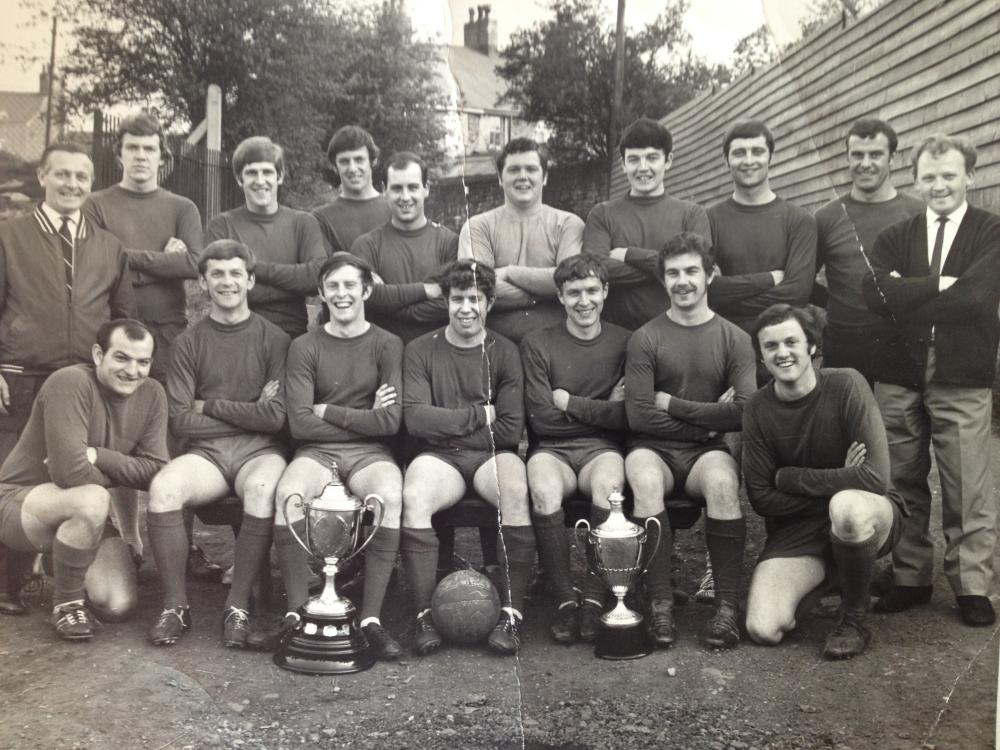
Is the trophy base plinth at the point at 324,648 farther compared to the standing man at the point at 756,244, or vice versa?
the standing man at the point at 756,244

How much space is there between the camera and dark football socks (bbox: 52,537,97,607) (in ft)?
11.5

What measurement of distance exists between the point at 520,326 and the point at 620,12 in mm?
1243

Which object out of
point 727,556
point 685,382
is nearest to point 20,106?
point 685,382

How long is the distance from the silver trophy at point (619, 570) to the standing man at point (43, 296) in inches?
77.4

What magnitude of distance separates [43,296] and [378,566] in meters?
1.56

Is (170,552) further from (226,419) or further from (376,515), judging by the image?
(376,515)

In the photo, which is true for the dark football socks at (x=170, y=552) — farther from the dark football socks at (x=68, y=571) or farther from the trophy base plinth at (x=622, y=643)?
the trophy base plinth at (x=622, y=643)

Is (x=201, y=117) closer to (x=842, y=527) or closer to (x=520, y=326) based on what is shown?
(x=520, y=326)

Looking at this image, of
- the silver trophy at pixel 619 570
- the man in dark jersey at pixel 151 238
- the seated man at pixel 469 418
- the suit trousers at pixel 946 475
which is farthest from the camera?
the man in dark jersey at pixel 151 238

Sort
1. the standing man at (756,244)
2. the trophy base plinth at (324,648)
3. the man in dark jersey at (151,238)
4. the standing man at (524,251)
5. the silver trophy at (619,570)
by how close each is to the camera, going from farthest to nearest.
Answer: the standing man at (524,251)
the standing man at (756,244)
the man in dark jersey at (151,238)
the silver trophy at (619,570)
the trophy base plinth at (324,648)

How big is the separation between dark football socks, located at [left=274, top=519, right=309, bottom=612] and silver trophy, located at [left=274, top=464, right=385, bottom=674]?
37mm

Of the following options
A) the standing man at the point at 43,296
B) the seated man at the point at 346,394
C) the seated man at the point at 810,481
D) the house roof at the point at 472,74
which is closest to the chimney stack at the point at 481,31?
the house roof at the point at 472,74

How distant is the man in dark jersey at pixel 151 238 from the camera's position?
3.74 metres

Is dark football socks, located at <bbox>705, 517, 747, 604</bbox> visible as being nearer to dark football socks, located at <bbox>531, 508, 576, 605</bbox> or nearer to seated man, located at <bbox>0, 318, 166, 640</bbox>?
dark football socks, located at <bbox>531, 508, 576, 605</bbox>
